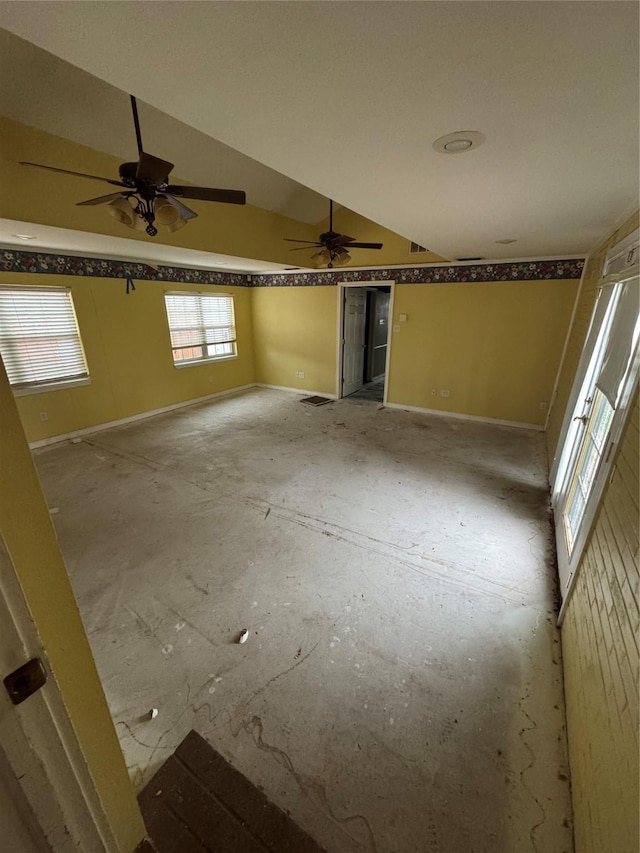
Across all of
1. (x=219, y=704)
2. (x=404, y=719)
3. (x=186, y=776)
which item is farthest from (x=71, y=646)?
(x=404, y=719)

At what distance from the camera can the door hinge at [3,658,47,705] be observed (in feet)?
Answer: 1.68

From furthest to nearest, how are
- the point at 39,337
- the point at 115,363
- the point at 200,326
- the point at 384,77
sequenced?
the point at 200,326
the point at 115,363
the point at 39,337
the point at 384,77

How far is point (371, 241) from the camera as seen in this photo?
5.06 meters

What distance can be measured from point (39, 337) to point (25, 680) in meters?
4.53

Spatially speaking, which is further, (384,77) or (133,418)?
(133,418)

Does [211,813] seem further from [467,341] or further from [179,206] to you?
[467,341]

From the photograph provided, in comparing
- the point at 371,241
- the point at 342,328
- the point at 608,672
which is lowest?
the point at 608,672

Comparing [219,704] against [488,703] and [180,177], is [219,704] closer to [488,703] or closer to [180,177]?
[488,703]

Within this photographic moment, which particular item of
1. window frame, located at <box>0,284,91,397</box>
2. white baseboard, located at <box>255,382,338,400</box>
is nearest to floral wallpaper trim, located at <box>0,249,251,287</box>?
window frame, located at <box>0,284,91,397</box>

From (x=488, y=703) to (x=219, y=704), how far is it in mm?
1164

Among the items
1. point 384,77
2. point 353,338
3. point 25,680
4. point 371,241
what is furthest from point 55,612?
point 353,338

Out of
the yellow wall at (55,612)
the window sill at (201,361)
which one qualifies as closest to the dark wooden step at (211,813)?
the yellow wall at (55,612)

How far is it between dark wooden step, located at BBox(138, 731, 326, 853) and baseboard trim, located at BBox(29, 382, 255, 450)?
332cm

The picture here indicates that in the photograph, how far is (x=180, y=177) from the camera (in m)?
3.19
